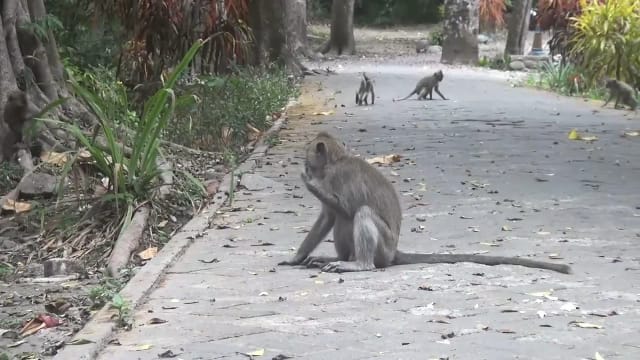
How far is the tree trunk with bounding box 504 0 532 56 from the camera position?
29094 mm

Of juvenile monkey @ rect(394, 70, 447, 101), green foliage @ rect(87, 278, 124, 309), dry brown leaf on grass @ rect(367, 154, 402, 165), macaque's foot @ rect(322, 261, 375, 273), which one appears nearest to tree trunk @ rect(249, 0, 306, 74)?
juvenile monkey @ rect(394, 70, 447, 101)

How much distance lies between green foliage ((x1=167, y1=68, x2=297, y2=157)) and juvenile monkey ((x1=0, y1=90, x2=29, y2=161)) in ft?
4.97

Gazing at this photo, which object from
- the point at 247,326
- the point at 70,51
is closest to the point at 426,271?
the point at 247,326

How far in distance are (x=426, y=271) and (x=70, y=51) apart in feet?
34.5

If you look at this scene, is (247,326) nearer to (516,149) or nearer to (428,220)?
(428,220)

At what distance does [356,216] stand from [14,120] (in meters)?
3.95

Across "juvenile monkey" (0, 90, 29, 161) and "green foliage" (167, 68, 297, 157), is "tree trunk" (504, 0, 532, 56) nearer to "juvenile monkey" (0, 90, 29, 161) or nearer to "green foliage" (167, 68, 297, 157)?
"green foliage" (167, 68, 297, 157)

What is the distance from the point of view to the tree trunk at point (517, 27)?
29.1 meters

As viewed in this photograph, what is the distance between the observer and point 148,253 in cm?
673

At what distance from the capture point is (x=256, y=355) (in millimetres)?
4395

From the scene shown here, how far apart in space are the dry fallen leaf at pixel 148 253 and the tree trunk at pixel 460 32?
21.5 meters

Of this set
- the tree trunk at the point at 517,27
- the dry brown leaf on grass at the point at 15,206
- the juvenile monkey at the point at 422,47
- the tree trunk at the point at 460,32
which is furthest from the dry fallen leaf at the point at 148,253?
the juvenile monkey at the point at 422,47

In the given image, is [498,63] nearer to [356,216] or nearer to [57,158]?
[57,158]

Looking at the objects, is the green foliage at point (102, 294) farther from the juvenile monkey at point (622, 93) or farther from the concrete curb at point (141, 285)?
the juvenile monkey at point (622, 93)
